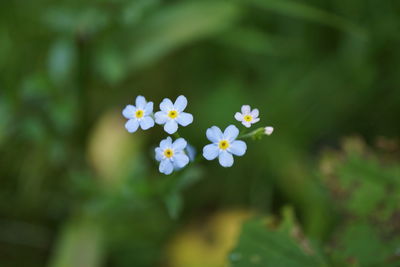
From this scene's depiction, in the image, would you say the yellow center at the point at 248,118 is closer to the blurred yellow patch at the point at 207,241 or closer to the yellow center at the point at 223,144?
the yellow center at the point at 223,144

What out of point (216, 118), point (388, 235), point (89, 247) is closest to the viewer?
point (388, 235)

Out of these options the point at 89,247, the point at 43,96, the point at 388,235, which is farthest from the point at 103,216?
the point at 388,235

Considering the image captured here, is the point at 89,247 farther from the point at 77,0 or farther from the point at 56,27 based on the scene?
the point at 77,0

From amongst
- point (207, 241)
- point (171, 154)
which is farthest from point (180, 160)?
point (207, 241)

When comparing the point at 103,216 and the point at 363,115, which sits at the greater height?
the point at 363,115

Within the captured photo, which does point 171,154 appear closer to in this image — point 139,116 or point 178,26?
point 139,116

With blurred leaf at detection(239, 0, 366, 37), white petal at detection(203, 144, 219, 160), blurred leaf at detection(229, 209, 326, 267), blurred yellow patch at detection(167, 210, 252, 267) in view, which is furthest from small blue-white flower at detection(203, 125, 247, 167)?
blurred leaf at detection(239, 0, 366, 37)
